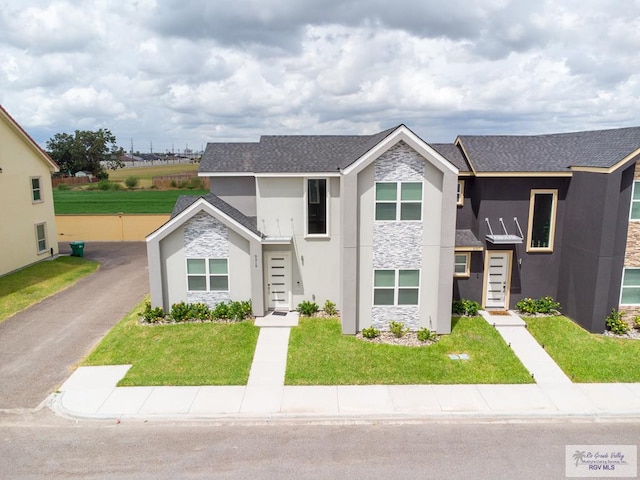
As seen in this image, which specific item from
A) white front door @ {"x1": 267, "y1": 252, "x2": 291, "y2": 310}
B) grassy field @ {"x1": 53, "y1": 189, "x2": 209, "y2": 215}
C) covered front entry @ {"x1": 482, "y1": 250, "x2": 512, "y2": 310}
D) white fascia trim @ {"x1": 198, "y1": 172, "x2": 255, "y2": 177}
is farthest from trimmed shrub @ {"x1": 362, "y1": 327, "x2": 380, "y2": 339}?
grassy field @ {"x1": 53, "y1": 189, "x2": 209, "y2": 215}

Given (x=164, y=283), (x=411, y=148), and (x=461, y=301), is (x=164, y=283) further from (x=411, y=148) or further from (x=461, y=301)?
(x=461, y=301)

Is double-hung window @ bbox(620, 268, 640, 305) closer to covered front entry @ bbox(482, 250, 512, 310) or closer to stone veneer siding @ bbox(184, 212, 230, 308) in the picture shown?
covered front entry @ bbox(482, 250, 512, 310)

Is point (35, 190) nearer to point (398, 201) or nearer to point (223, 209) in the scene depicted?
point (223, 209)

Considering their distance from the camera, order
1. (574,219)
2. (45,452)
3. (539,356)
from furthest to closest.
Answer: (574,219)
(539,356)
(45,452)

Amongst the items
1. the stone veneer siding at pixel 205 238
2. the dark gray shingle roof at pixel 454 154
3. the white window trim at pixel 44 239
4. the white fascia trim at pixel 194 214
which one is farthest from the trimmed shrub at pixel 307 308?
the white window trim at pixel 44 239

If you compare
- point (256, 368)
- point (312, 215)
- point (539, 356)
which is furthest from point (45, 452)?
point (539, 356)

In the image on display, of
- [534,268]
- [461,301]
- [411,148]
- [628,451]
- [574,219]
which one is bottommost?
[628,451]
